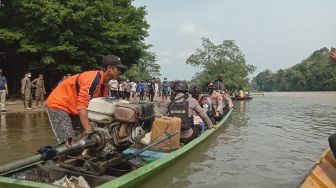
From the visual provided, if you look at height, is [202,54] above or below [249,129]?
above

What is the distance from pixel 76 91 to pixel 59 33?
20160 millimetres

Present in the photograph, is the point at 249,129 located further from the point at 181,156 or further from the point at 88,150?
the point at 88,150

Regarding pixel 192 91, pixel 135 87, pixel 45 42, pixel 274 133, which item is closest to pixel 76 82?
pixel 192 91

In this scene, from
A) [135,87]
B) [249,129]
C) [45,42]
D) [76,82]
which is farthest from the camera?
[135,87]

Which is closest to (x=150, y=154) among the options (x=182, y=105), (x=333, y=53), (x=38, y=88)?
(x=182, y=105)

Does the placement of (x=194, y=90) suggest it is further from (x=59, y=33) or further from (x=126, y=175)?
(x=59, y=33)

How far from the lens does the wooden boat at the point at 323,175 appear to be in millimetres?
4973

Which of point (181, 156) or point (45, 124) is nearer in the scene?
point (181, 156)

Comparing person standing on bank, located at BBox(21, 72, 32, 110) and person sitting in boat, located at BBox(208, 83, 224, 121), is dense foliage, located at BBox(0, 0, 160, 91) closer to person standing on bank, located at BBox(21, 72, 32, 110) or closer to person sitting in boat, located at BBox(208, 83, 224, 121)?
person standing on bank, located at BBox(21, 72, 32, 110)

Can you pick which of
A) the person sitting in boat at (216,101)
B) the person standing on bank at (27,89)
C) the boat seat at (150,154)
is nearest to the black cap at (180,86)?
the boat seat at (150,154)

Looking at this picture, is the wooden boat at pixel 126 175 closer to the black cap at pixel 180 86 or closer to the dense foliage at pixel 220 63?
the black cap at pixel 180 86

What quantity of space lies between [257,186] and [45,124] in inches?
367

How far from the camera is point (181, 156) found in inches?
314

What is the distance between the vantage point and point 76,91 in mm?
5688
